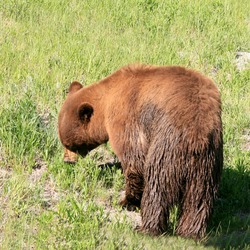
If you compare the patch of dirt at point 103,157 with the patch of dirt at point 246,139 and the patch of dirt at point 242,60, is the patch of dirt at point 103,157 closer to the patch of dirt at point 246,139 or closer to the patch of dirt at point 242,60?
the patch of dirt at point 246,139

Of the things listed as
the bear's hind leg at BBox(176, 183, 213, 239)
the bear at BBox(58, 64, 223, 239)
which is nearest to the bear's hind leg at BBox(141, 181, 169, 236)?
the bear at BBox(58, 64, 223, 239)

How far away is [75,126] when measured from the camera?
6766 millimetres

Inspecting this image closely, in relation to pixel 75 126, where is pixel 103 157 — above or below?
below

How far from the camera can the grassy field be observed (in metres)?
5.81

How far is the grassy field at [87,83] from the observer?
5.81 metres

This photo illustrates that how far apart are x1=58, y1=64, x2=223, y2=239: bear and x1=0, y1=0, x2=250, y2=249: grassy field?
11.3 inches

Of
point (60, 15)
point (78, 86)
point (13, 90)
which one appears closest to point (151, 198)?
point (78, 86)

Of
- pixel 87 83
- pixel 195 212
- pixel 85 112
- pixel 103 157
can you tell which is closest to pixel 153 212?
pixel 195 212

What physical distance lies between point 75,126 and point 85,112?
269mm

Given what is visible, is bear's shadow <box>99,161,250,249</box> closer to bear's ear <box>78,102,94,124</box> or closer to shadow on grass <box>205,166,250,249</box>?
shadow on grass <box>205,166,250,249</box>

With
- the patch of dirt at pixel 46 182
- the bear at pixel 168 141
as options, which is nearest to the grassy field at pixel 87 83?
the patch of dirt at pixel 46 182

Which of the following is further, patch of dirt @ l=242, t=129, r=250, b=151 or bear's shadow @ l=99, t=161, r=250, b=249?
patch of dirt @ l=242, t=129, r=250, b=151

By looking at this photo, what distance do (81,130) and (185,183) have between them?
1.63 m

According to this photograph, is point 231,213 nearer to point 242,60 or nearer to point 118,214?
point 118,214
